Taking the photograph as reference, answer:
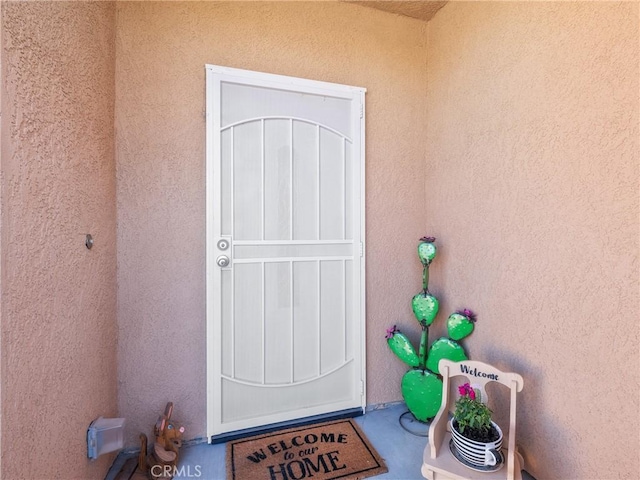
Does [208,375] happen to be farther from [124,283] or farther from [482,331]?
[482,331]

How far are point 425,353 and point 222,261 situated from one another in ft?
4.55

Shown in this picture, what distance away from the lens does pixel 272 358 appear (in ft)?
6.32

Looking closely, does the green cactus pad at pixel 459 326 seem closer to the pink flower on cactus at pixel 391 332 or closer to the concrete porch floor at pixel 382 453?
the pink flower on cactus at pixel 391 332

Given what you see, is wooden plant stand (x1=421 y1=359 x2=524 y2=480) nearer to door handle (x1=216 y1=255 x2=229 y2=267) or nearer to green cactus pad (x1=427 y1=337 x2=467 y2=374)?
green cactus pad (x1=427 y1=337 x2=467 y2=374)

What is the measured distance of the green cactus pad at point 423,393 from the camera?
190cm

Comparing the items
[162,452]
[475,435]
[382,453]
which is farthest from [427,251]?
[162,452]

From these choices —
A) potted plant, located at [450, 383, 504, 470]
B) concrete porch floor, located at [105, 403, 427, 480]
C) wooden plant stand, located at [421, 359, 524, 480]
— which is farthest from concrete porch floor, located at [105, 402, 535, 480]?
potted plant, located at [450, 383, 504, 470]

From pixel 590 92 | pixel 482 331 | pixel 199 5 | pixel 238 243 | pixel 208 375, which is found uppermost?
pixel 199 5

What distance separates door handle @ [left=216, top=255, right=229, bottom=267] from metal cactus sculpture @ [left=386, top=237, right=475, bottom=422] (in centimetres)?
110

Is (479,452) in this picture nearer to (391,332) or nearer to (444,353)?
(444,353)

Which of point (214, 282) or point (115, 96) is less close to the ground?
point (115, 96)

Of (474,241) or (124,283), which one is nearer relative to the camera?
(124,283)

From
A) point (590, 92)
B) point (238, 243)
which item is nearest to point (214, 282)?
point (238, 243)

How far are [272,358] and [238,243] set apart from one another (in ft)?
2.44
